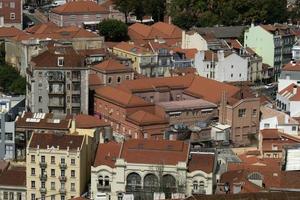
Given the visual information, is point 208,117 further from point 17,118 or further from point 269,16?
point 269,16

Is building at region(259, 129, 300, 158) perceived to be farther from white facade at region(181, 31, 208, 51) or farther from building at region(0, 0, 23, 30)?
building at region(0, 0, 23, 30)

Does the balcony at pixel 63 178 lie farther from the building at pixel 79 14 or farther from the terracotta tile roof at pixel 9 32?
the building at pixel 79 14

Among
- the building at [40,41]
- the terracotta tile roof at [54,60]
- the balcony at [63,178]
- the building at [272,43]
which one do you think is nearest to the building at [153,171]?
the balcony at [63,178]

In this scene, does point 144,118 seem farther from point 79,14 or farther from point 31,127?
point 79,14

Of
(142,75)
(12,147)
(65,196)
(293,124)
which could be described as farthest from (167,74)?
(65,196)

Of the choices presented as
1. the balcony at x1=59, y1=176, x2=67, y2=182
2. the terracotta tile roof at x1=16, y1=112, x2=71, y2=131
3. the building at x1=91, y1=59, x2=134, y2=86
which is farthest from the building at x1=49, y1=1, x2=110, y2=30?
the balcony at x1=59, y1=176, x2=67, y2=182

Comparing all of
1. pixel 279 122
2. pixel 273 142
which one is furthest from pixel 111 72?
pixel 273 142

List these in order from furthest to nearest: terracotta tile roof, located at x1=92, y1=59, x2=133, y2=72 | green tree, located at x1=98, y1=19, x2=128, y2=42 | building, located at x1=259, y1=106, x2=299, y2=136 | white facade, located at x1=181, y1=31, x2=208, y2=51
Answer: green tree, located at x1=98, y1=19, x2=128, y2=42 → white facade, located at x1=181, y1=31, x2=208, y2=51 → terracotta tile roof, located at x1=92, y1=59, x2=133, y2=72 → building, located at x1=259, y1=106, x2=299, y2=136
